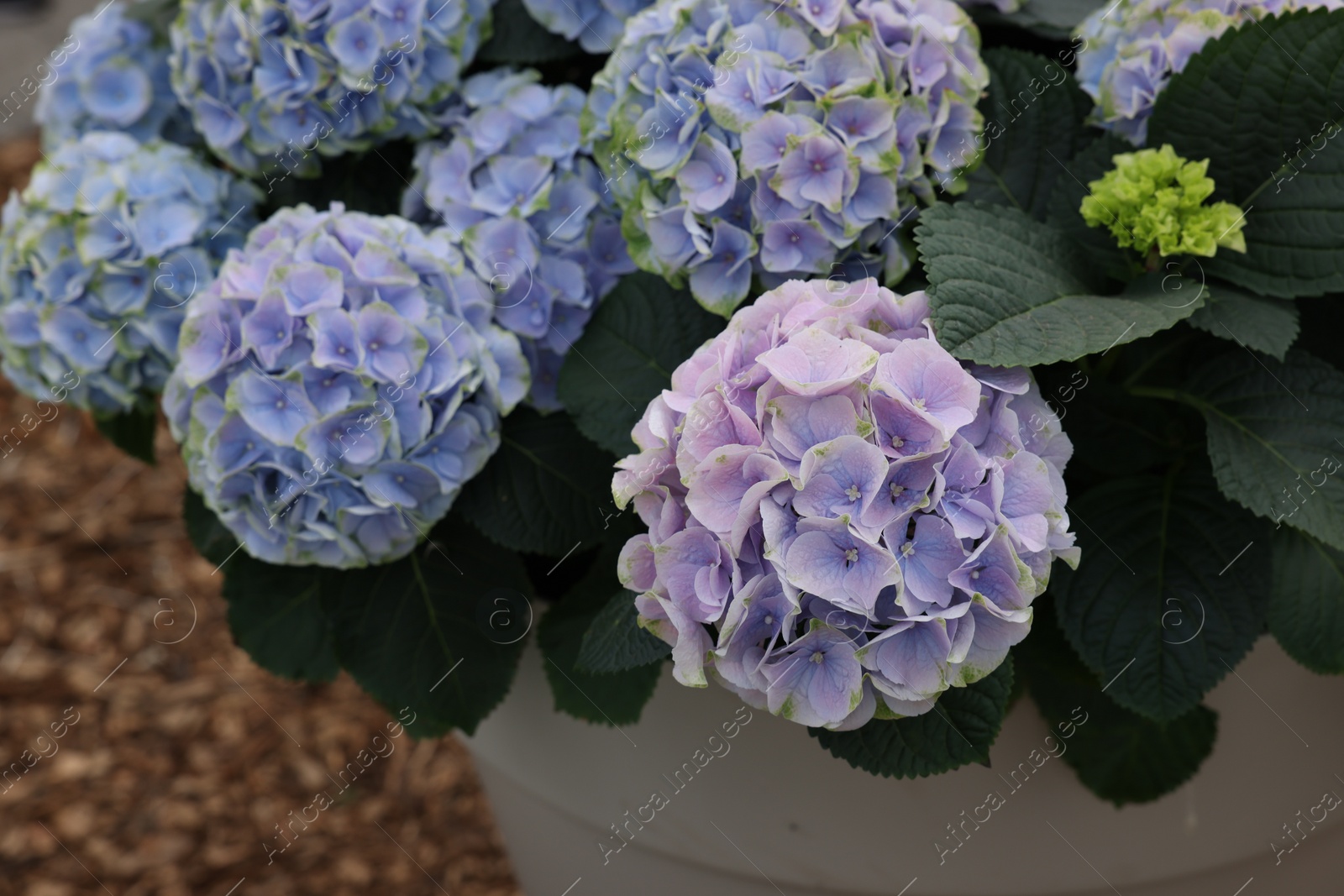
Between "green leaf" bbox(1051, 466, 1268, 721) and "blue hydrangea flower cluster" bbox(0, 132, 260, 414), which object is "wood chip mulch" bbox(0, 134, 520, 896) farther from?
"green leaf" bbox(1051, 466, 1268, 721)

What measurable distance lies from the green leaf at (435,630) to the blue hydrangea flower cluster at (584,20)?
55 centimetres

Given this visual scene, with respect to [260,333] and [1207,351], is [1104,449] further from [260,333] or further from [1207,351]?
[260,333]

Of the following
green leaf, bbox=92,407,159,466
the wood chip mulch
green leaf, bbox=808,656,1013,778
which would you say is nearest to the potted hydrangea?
green leaf, bbox=808,656,1013,778

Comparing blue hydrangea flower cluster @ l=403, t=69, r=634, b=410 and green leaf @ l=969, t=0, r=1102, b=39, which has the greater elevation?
green leaf @ l=969, t=0, r=1102, b=39

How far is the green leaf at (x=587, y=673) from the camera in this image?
1.12 meters

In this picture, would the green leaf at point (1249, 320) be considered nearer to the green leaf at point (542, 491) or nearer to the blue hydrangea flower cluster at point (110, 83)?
the green leaf at point (542, 491)

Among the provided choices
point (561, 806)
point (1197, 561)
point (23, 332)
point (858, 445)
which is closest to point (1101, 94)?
point (1197, 561)

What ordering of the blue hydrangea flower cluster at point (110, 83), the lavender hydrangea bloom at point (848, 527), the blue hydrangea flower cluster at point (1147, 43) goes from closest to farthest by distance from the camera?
the lavender hydrangea bloom at point (848, 527)
the blue hydrangea flower cluster at point (1147, 43)
the blue hydrangea flower cluster at point (110, 83)

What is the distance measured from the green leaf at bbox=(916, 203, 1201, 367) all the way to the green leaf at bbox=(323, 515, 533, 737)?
0.58m

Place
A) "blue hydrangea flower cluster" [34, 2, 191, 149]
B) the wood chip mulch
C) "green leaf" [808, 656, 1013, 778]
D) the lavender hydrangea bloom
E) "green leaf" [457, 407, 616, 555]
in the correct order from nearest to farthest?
1. the lavender hydrangea bloom
2. "green leaf" [808, 656, 1013, 778]
3. "green leaf" [457, 407, 616, 555]
4. "blue hydrangea flower cluster" [34, 2, 191, 149]
5. the wood chip mulch

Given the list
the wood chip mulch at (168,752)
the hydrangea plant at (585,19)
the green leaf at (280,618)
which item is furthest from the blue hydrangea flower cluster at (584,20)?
the wood chip mulch at (168,752)

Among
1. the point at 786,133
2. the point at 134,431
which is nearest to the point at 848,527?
the point at 786,133

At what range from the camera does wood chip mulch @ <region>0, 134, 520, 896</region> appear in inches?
83.9

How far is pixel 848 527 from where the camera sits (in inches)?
28.0
